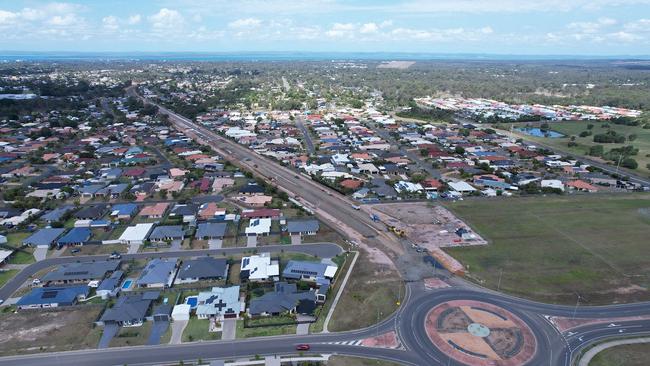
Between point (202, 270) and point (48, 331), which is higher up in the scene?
point (202, 270)

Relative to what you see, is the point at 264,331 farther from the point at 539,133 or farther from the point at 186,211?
the point at 539,133

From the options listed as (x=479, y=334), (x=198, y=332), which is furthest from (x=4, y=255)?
(x=479, y=334)

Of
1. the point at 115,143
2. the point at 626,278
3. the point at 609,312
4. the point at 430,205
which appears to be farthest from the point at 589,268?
the point at 115,143

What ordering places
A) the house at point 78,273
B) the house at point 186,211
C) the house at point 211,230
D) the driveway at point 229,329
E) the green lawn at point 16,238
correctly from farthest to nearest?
1. the house at point 186,211
2. the house at point 211,230
3. the green lawn at point 16,238
4. the house at point 78,273
5. the driveway at point 229,329

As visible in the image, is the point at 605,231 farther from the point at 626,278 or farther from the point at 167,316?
the point at 167,316

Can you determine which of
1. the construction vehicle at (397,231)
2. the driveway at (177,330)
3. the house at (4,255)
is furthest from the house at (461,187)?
the house at (4,255)

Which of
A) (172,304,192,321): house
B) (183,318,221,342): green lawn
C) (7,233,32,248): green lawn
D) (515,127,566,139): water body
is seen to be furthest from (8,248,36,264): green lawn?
(515,127,566,139): water body

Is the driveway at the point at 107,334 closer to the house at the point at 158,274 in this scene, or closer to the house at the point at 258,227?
the house at the point at 158,274
